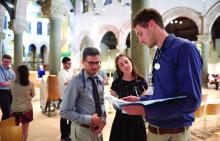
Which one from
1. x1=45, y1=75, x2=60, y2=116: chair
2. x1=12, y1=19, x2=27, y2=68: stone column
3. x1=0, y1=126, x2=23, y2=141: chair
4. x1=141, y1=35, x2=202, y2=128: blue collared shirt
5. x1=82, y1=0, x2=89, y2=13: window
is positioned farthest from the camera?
x1=82, y1=0, x2=89, y2=13: window

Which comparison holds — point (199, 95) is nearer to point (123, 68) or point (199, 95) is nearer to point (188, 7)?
point (123, 68)

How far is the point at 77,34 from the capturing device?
24.5 m

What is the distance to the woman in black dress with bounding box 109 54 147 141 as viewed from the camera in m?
3.43

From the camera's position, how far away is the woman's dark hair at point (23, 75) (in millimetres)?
4273

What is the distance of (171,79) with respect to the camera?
168 centimetres

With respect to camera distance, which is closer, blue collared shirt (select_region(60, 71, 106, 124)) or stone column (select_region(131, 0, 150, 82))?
blue collared shirt (select_region(60, 71, 106, 124))

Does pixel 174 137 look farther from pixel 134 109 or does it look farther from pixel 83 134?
pixel 83 134

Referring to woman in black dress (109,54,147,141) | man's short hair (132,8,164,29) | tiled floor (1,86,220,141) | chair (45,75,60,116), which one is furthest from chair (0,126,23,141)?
chair (45,75,60,116)

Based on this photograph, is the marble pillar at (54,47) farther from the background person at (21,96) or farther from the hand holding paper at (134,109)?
the hand holding paper at (134,109)

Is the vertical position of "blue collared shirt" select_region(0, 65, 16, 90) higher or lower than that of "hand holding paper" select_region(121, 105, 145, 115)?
higher

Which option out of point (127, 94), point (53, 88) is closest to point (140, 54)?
point (127, 94)

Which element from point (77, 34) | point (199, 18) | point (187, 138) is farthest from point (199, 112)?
point (77, 34)

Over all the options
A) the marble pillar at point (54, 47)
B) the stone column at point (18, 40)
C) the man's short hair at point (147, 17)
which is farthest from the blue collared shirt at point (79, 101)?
the stone column at point (18, 40)

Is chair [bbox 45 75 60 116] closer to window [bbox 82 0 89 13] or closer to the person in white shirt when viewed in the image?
the person in white shirt
